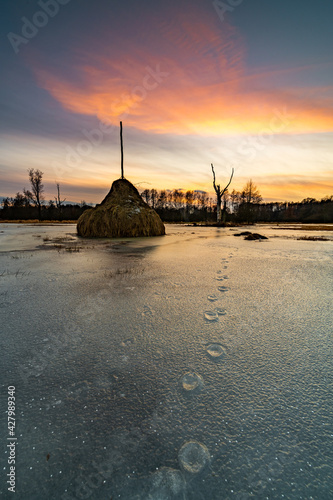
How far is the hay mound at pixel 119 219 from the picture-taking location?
10242 millimetres

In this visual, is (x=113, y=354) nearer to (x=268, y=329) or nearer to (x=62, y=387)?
(x=62, y=387)

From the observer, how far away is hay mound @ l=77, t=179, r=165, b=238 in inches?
403

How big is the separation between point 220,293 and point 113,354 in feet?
5.38

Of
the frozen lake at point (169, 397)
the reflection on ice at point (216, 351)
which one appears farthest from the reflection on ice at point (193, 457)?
the reflection on ice at point (216, 351)

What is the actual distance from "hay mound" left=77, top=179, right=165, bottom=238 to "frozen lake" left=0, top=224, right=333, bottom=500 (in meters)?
7.86

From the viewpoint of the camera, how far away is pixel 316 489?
73 cm

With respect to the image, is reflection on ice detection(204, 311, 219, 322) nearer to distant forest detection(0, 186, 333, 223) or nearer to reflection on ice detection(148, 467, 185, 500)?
reflection on ice detection(148, 467, 185, 500)

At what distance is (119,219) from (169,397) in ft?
31.2

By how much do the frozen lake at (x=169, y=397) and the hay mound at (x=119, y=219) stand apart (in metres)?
7.86

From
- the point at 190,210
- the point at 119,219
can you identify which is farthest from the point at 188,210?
the point at 119,219

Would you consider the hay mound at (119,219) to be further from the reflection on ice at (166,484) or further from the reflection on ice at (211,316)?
the reflection on ice at (166,484)

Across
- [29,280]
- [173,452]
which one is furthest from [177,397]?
[29,280]

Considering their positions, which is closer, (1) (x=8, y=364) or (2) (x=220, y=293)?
(1) (x=8, y=364)

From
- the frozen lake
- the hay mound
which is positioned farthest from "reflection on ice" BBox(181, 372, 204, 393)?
the hay mound
